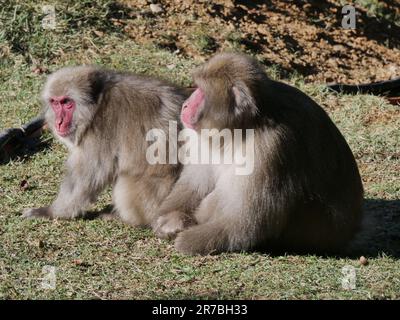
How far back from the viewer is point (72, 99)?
257 inches

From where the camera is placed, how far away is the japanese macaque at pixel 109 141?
6.48m

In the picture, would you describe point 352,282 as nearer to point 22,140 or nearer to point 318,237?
point 318,237

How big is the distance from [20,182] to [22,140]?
0.95m

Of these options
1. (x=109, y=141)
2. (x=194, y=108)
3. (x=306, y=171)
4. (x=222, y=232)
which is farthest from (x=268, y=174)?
(x=109, y=141)

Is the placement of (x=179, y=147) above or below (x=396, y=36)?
below

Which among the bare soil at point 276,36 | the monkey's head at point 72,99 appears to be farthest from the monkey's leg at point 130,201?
the bare soil at point 276,36

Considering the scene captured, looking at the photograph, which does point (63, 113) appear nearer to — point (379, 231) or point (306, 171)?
point (306, 171)

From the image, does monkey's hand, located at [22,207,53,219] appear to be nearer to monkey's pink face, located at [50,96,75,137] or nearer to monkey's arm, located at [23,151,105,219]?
monkey's arm, located at [23,151,105,219]

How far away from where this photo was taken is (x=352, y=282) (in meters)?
5.46

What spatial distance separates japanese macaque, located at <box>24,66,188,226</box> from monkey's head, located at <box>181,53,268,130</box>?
0.67 m

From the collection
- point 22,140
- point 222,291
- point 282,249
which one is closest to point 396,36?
point 22,140

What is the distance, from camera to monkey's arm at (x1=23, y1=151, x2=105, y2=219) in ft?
21.2

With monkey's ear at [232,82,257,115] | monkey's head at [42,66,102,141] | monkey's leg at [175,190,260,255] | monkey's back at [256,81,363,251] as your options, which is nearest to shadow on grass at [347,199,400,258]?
monkey's back at [256,81,363,251]

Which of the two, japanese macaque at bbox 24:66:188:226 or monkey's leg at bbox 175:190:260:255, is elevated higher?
japanese macaque at bbox 24:66:188:226
